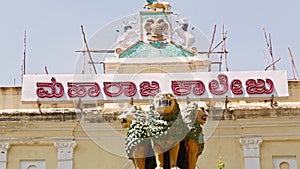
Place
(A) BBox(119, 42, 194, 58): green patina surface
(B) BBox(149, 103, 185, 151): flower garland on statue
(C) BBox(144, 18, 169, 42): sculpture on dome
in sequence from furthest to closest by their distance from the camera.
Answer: (C) BBox(144, 18, 169, 42): sculpture on dome
(A) BBox(119, 42, 194, 58): green patina surface
(B) BBox(149, 103, 185, 151): flower garland on statue

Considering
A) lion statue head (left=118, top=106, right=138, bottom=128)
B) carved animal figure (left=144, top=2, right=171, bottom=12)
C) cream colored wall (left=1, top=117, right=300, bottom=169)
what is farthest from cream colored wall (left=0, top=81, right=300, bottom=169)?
lion statue head (left=118, top=106, right=138, bottom=128)

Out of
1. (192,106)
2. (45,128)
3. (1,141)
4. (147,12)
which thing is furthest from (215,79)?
(192,106)

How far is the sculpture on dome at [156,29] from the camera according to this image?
1675 centimetres

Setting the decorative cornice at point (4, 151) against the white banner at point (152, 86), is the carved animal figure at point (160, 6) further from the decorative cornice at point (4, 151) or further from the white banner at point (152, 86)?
the decorative cornice at point (4, 151)

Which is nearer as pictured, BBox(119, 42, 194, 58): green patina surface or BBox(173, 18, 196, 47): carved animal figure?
BBox(119, 42, 194, 58): green patina surface

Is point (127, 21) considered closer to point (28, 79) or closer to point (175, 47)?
point (175, 47)

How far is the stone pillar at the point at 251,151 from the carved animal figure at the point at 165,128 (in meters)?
9.22

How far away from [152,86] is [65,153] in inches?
96.7

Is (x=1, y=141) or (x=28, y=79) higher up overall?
(x=28, y=79)

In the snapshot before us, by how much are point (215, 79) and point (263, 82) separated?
1098 mm

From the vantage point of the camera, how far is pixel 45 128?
586 inches

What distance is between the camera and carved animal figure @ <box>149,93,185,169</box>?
5.78 metres

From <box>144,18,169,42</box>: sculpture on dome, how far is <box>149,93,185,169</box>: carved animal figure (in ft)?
35.8

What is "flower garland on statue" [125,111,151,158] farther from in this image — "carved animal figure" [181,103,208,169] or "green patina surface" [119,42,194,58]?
"green patina surface" [119,42,194,58]
